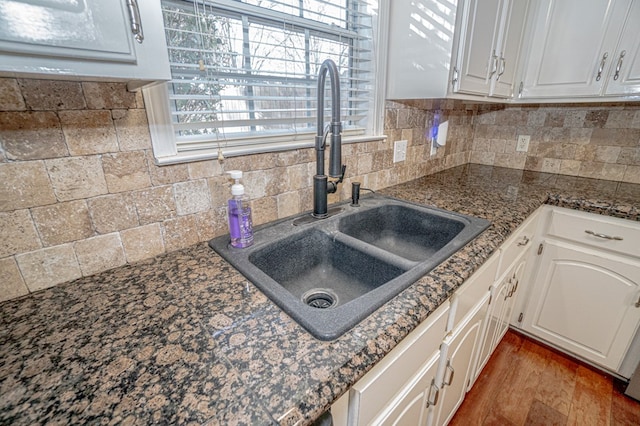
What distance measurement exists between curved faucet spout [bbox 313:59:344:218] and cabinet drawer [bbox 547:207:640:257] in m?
1.22

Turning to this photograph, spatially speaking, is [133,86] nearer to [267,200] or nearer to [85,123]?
[85,123]

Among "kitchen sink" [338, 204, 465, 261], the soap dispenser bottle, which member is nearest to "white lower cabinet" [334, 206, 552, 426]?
"kitchen sink" [338, 204, 465, 261]

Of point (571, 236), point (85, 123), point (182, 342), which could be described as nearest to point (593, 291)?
point (571, 236)

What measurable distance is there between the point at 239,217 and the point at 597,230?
1625 millimetres

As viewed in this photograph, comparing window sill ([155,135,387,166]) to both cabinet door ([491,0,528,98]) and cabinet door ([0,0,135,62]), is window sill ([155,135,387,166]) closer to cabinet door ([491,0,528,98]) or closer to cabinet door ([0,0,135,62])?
cabinet door ([0,0,135,62])

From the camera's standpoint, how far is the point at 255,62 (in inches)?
37.0

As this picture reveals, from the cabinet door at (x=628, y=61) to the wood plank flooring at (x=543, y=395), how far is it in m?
1.45

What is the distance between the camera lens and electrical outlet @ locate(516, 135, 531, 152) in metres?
1.89

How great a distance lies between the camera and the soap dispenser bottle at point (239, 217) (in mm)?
792

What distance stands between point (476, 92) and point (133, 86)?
136 centimetres

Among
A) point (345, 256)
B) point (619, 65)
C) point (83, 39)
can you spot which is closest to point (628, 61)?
point (619, 65)

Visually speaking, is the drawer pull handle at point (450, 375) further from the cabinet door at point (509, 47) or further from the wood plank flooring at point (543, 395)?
the cabinet door at point (509, 47)

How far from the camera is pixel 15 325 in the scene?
0.56 metres

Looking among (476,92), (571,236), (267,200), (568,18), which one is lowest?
(571,236)
